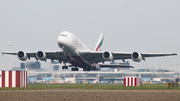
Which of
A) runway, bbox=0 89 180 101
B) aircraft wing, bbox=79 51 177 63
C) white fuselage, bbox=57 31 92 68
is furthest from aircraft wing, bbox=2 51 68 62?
runway, bbox=0 89 180 101

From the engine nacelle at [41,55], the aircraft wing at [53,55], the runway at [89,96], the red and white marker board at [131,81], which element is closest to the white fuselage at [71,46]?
the aircraft wing at [53,55]

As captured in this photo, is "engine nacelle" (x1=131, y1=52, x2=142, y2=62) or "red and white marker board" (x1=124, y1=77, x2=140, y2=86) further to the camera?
"red and white marker board" (x1=124, y1=77, x2=140, y2=86)

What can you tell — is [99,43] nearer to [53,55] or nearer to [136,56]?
[53,55]

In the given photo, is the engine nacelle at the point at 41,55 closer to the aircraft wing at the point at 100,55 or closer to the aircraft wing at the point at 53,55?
the aircraft wing at the point at 53,55

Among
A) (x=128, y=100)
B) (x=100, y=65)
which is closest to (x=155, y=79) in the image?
(x=100, y=65)

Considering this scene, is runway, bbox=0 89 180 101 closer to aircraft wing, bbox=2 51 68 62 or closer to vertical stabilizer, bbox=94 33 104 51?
aircraft wing, bbox=2 51 68 62

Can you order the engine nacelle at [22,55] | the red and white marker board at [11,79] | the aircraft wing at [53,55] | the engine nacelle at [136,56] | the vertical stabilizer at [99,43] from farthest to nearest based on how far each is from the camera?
the vertical stabilizer at [99,43] → the engine nacelle at [22,55] → the aircraft wing at [53,55] → the engine nacelle at [136,56] → the red and white marker board at [11,79]

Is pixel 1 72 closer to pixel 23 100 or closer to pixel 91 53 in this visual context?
pixel 91 53
